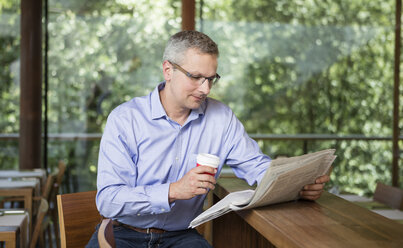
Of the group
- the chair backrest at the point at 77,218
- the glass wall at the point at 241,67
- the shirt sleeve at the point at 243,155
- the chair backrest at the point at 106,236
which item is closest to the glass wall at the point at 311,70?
the glass wall at the point at 241,67

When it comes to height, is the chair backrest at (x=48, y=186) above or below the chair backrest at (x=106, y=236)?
below

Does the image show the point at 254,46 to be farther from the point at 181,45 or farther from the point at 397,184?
the point at 181,45

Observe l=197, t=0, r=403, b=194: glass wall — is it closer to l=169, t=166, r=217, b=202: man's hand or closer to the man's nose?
the man's nose

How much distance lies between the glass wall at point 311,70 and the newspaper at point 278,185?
11.6 ft

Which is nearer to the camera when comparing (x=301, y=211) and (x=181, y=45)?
(x=301, y=211)

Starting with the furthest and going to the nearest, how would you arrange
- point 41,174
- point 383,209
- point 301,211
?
point 41,174 → point 383,209 → point 301,211

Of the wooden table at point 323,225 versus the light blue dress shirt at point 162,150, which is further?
the light blue dress shirt at point 162,150

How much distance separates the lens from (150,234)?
6.64 ft

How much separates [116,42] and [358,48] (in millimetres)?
2548

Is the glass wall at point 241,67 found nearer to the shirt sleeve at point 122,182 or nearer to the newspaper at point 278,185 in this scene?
the shirt sleeve at point 122,182

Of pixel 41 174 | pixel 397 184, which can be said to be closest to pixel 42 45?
pixel 41 174

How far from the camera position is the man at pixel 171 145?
193cm

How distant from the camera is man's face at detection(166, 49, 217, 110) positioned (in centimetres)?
196

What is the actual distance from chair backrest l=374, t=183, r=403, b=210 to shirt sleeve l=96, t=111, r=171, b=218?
184 centimetres
